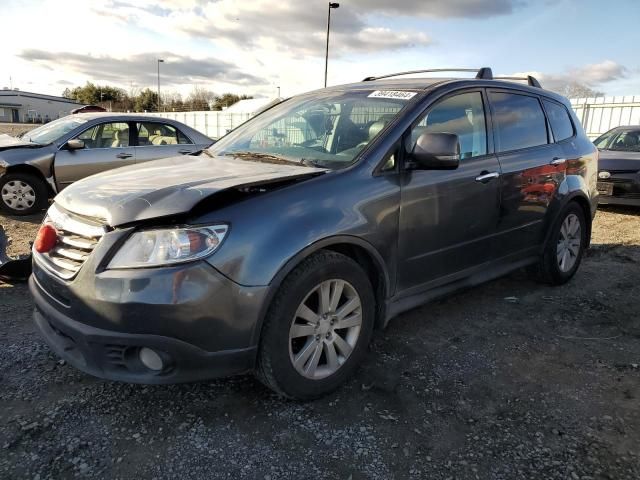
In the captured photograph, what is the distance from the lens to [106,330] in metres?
2.22

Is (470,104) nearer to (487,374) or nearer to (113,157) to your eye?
(487,374)

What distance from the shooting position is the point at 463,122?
3.49 meters

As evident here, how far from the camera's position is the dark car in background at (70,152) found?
690cm

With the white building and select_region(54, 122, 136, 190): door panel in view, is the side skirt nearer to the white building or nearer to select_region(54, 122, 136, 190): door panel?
select_region(54, 122, 136, 190): door panel

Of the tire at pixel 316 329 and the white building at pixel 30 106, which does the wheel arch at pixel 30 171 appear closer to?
the tire at pixel 316 329

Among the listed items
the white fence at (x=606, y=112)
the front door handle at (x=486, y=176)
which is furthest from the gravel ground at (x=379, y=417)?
the white fence at (x=606, y=112)

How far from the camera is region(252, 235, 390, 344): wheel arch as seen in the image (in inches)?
91.9

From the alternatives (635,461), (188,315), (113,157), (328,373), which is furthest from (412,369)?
(113,157)

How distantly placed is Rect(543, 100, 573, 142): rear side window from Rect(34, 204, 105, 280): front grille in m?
3.84

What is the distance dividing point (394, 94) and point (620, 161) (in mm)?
6460

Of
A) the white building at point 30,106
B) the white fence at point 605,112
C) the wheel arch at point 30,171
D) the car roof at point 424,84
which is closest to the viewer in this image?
the car roof at point 424,84

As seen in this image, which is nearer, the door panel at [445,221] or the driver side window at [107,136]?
the door panel at [445,221]

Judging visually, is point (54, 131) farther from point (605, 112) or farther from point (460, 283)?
point (605, 112)

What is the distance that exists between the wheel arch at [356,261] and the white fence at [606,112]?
52.4ft
